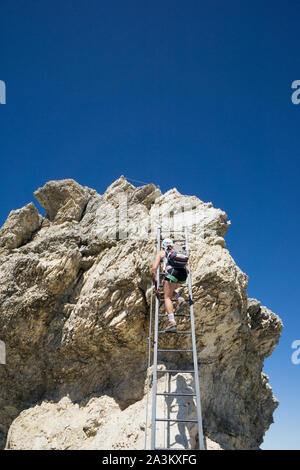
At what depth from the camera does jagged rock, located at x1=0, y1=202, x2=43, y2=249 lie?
1291 centimetres

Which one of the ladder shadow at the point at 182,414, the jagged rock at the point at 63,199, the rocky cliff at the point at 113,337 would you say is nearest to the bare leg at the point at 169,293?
the rocky cliff at the point at 113,337

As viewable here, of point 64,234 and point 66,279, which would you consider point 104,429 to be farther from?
point 64,234

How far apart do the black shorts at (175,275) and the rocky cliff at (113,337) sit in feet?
2.35

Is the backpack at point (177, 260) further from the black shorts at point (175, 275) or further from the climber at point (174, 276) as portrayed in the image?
the black shorts at point (175, 275)

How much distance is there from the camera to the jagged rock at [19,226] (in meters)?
12.9

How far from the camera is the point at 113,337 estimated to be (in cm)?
889

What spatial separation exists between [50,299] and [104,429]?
14.1ft

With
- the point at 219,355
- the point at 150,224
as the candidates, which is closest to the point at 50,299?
the point at 150,224

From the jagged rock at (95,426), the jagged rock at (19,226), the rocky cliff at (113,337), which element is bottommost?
the jagged rock at (95,426)

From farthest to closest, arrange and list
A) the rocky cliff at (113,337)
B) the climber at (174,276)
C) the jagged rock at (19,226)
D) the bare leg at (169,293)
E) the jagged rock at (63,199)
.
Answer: the jagged rock at (63,199) → the jagged rock at (19,226) → the rocky cliff at (113,337) → the climber at (174,276) → the bare leg at (169,293)

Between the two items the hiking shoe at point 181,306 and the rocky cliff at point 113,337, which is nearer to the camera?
the hiking shoe at point 181,306

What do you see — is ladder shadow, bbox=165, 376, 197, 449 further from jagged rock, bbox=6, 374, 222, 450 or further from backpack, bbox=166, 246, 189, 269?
backpack, bbox=166, 246, 189, 269

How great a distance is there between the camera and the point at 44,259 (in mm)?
10727

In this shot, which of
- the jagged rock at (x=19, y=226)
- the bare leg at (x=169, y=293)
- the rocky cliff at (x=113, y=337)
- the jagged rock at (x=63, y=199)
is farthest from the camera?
the jagged rock at (x=63, y=199)
